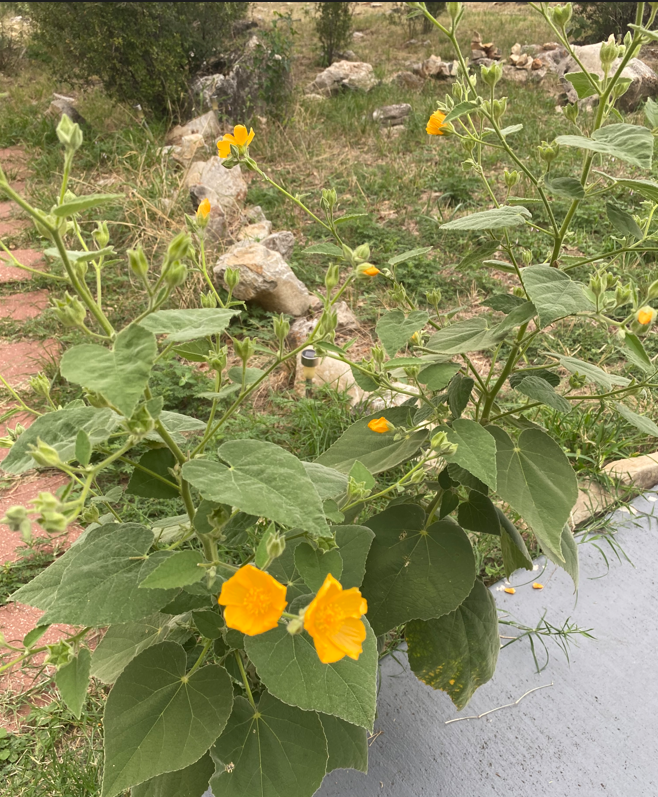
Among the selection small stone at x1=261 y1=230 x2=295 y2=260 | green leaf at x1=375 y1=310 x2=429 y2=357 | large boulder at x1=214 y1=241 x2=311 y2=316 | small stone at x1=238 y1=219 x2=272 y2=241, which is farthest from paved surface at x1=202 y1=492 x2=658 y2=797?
small stone at x1=238 y1=219 x2=272 y2=241

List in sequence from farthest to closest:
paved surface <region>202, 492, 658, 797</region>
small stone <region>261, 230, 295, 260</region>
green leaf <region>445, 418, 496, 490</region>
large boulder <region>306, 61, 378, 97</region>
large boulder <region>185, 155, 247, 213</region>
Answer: large boulder <region>306, 61, 378, 97</region> → large boulder <region>185, 155, 247, 213</region> → small stone <region>261, 230, 295, 260</region> → paved surface <region>202, 492, 658, 797</region> → green leaf <region>445, 418, 496, 490</region>

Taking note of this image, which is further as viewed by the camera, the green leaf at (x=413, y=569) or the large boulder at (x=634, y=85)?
the large boulder at (x=634, y=85)

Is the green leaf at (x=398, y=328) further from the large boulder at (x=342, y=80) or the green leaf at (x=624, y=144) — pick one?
the large boulder at (x=342, y=80)

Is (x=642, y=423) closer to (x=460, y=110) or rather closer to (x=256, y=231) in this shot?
(x=460, y=110)

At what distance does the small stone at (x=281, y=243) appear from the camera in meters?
3.78

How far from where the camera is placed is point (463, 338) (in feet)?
3.98

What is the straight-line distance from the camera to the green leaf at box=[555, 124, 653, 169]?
0.88 meters

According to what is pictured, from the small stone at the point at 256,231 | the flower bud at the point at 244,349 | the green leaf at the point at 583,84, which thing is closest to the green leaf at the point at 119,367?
the flower bud at the point at 244,349

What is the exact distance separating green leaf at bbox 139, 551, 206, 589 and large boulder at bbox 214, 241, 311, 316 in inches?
104

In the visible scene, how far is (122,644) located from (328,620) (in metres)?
0.58

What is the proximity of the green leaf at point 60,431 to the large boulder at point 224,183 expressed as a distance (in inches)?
148

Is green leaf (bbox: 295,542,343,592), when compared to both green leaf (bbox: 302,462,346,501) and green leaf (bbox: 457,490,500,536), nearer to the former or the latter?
green leaf (bbox: 302,462,346,501)

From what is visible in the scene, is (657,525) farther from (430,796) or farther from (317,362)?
(317,362)

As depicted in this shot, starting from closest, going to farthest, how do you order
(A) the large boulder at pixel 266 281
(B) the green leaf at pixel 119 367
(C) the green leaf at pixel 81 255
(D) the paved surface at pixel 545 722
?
(B) the green leaf at pixel 119 367 → (C) the green leaf at pixel 81 255 → (D) the paved surface at pixel 545 722 → (A) the large boulder at pixel 266 281
